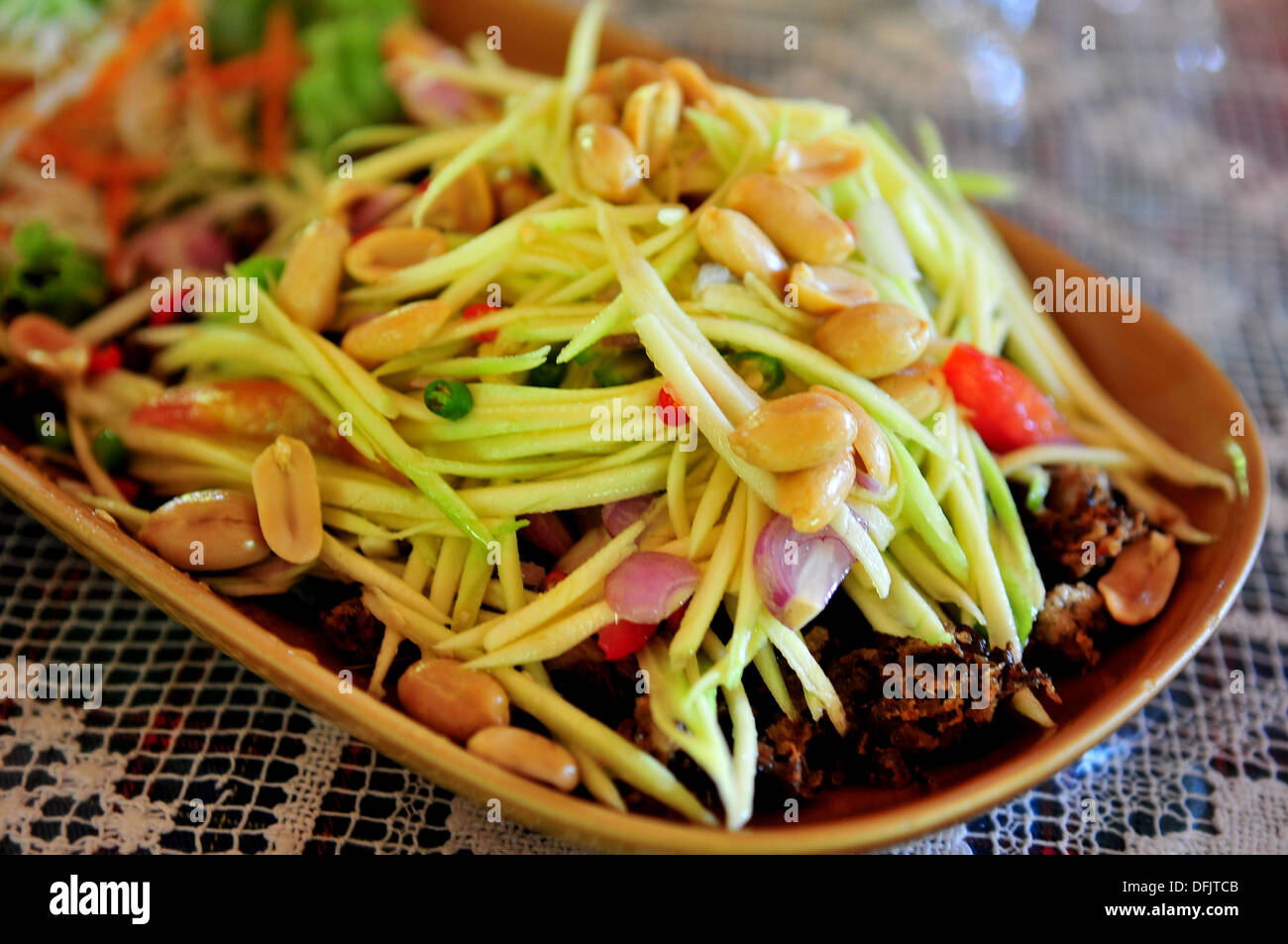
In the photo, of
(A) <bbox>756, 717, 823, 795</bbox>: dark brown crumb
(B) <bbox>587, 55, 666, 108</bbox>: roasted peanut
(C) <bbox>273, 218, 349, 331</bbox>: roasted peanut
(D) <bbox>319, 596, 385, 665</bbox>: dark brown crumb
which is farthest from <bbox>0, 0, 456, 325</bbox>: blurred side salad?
(A) <bbox>756, 717, 823, 795</bbox>: dark brown crumb

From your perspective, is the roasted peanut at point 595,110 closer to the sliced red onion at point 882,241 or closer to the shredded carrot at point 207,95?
the sliced red onion at point 882,241

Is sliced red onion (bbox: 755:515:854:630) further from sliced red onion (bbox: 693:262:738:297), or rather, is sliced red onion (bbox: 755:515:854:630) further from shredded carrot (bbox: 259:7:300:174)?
shredded carrot (bbox: 259:7:300:174)

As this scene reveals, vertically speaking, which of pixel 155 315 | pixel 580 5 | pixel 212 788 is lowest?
pixel 212 788

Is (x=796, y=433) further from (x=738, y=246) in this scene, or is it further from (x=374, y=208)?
(x=374, y=208)
